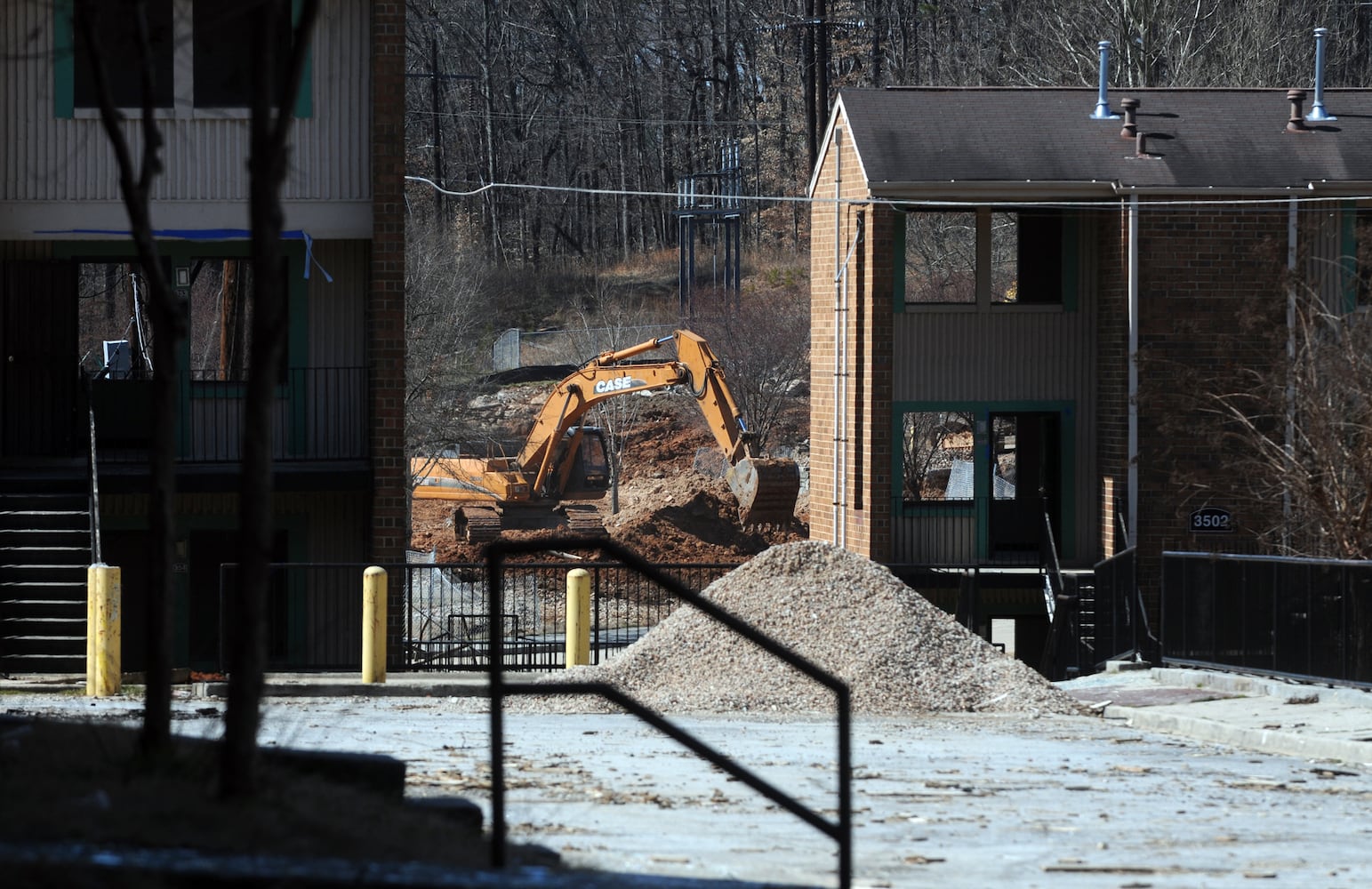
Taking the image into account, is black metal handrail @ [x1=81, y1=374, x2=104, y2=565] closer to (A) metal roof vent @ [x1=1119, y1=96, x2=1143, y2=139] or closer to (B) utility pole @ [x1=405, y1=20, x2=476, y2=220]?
(A) metal roof vent @ [x1=1119, y1=96, x2=1143, y2=139]

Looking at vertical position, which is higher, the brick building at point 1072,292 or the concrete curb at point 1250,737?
the brick building at point 1072,292

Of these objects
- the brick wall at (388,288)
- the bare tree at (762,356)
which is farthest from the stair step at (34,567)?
the bare tree at (762,356)

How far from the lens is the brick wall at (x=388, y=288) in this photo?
20.2 meters

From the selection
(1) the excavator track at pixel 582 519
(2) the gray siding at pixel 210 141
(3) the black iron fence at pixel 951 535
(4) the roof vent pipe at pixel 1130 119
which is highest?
(4) the roof vent pipe at pixel 1130 119

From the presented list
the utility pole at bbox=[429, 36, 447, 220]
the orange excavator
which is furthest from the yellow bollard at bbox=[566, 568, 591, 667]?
the utility pole at bbox=[429, 36, 447, 220]

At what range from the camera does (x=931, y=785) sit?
35.7 ft

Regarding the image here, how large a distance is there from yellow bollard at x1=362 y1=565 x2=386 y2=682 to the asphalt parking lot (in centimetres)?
44

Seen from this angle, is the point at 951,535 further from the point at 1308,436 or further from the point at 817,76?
the point at 817,76

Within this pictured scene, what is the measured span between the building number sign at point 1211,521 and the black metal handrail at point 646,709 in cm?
1928

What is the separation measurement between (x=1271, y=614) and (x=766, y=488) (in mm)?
18788

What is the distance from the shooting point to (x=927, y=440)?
41.6 m

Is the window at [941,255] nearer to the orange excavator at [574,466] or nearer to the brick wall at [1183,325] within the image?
the orange excavator at [574,466]

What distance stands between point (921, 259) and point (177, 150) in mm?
A: 35231

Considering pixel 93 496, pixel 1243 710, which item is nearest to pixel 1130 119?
pixel 1243 710
